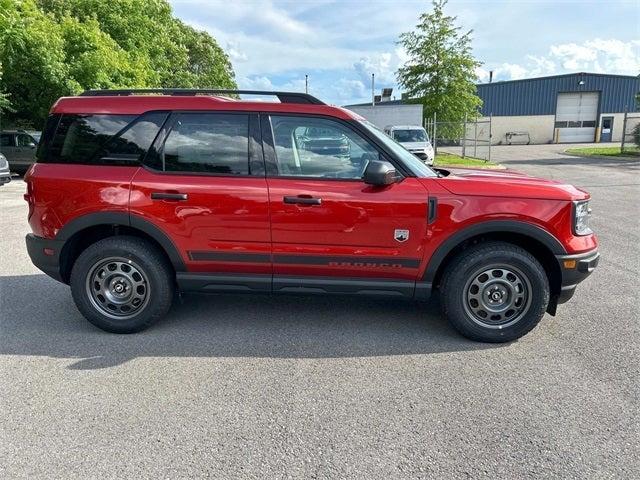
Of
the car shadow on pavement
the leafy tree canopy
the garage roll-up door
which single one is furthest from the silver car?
the garage roll-up door

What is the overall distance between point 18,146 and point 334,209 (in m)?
17.1

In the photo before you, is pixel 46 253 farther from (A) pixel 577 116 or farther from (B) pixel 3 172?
(A) pixel 577 116

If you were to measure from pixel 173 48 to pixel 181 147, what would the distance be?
91.7 feet

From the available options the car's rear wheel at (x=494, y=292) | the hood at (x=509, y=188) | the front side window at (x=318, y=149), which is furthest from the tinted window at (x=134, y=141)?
the car's rear wheel at (x=494, y=292)

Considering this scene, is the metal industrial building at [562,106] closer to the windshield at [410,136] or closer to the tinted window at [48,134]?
the windshield at [410,136]

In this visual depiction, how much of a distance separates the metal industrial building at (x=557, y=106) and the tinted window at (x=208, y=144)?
155 ft

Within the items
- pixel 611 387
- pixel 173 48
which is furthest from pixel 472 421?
pixel 173 48

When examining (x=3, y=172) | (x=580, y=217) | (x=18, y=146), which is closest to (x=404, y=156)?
Answer: (x=580, y=217)

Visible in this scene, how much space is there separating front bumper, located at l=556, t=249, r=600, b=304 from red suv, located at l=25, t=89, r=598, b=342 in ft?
0.04

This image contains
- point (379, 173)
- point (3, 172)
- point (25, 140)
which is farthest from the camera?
point (25, 140)

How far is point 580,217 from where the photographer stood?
3.67 metres

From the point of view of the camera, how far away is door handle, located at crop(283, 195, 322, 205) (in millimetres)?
3611

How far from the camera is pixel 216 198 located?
3695 mm

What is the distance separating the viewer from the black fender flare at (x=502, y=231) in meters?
3.57
